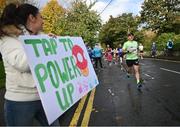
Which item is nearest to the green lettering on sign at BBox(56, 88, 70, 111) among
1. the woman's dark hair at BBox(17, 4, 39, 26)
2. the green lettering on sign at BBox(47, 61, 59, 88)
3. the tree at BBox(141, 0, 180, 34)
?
the green lettering on sign at BBox(47, 61, 59, 88)

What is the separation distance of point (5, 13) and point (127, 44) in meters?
10.8

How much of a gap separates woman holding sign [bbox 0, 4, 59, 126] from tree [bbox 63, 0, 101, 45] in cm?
4119

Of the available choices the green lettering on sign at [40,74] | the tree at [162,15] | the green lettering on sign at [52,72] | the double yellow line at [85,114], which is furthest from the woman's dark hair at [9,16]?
the tree at [162,15]

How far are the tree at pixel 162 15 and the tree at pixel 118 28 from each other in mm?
29652

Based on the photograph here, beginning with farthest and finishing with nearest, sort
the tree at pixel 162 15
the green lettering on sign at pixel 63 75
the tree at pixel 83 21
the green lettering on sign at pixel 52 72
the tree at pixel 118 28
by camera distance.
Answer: the tree at pixel 118 28 → the tree at pixel 162 15 → the tree at pixel 83 21 → the green lettering on sign at pixel 63 75 → the green lettering on sign at pixel 52 72

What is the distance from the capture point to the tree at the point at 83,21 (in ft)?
150

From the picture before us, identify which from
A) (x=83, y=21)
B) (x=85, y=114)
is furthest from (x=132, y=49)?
(x=83, y=21)

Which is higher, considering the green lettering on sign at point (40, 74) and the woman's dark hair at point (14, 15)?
the woman's dark hair at point (14, 15)

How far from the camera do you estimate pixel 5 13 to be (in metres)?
3.88

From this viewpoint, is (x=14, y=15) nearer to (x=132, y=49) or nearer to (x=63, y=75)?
(x=63, y=75)

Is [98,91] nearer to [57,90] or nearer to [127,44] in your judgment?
[127,44]

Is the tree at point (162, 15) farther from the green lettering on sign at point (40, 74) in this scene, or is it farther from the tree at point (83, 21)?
the green lettering on sign at point (40, 74)

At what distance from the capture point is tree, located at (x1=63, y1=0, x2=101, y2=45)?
45.8 m

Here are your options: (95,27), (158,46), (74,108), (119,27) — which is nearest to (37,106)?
(74,108)
